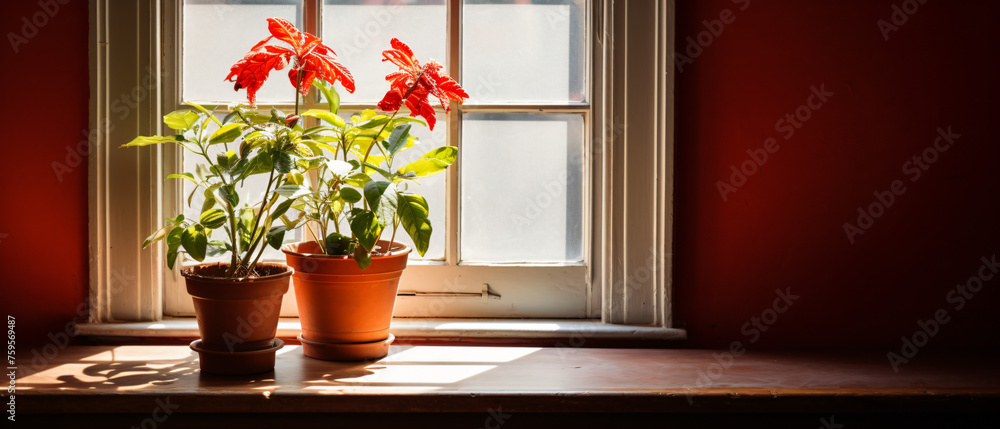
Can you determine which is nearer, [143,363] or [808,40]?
[143,363]

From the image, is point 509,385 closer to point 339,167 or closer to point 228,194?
point 339,167

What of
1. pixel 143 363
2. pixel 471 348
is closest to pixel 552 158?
pixel 471 348

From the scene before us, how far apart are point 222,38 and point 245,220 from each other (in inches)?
22.1

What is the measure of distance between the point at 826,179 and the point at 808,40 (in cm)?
33

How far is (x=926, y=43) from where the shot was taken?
5.56ft

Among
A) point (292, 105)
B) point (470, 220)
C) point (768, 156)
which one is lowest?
point (470, 220)

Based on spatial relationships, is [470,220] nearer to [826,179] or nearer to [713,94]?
[713,94]

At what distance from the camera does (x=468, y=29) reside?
1.81 meters

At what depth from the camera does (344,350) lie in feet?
5.16

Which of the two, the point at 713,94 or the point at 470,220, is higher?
the point at 713,94

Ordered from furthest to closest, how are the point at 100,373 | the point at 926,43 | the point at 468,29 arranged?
the point at 468,29
the point at 926,43
the point at 100,373

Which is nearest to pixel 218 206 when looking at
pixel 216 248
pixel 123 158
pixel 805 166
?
pixel 123 158

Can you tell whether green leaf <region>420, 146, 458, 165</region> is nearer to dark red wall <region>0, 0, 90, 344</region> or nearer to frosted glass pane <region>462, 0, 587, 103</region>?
frosted glass pane <region>462, 0, 587, 103</region>

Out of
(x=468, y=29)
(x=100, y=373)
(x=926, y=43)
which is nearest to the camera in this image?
(x=100, y=373)
